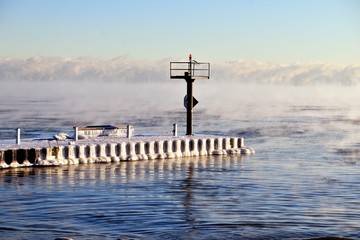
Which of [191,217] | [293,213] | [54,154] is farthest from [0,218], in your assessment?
[54,154]

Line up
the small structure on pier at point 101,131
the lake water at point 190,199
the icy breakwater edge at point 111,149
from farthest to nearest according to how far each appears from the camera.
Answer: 1. the small structure on pier at point 101,131
2. the icy breakwater edge at point 111,149
3. the lake water at point 190,199

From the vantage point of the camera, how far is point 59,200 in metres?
34.0

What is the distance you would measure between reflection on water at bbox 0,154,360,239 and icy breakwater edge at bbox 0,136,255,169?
860 mm

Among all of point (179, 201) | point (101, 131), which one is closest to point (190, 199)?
point (179, 201)

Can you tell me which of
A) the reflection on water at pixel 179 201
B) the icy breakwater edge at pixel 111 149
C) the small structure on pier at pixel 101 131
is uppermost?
the small structure on pier at pixel 101 131

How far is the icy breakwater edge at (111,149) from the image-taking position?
145 feet

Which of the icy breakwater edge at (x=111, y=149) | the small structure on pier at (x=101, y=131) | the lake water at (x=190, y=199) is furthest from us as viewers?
the small structure on pier at (x=101, y=131)

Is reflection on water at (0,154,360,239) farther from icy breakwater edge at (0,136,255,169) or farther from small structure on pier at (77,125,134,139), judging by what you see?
small structure on pier at (77,125,134,139)

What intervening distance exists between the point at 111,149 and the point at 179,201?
47.0 ft

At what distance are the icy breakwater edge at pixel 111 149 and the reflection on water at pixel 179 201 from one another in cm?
86

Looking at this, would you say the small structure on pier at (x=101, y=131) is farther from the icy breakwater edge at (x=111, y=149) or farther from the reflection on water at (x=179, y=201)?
the reflection on water at (x=179, y=201)

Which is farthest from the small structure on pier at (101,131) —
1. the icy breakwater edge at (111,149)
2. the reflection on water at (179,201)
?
the reflection on water at (179,201)

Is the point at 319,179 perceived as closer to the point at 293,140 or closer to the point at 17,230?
the point at 17,230

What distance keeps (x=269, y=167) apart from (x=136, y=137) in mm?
10708
